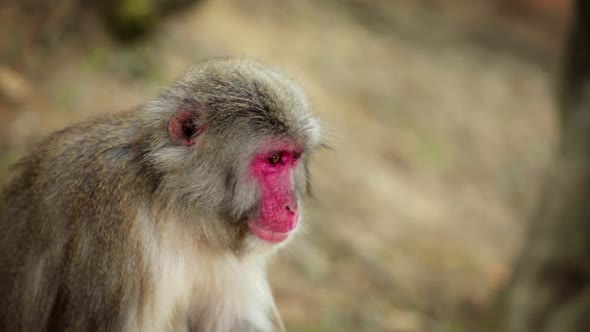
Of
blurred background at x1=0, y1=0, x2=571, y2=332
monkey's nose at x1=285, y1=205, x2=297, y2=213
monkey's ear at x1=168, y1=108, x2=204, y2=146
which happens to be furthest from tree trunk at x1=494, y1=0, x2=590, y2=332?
monkey's ear at x1=168, y1=108, x2=204, y2=146

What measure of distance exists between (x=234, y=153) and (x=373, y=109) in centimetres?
729

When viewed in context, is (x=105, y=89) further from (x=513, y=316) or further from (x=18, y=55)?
(x=513, y=316)

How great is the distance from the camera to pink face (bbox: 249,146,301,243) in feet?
12.8

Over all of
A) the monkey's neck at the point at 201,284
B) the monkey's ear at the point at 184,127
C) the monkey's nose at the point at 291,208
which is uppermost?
the monkey's ear at the point at 184,127

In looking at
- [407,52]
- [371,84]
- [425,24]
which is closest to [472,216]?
[371,84]

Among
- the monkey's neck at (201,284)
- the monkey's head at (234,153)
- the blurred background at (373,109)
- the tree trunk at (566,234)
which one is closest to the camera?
the monkey's head at (234,153)

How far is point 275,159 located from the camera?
3.94m

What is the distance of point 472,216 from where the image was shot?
10422 millimetres

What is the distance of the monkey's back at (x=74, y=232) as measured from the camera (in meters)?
3.96

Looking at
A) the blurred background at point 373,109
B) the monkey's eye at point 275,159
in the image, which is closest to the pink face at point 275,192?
the monkey's eye at point 275,159

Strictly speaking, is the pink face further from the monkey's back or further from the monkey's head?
the monkey's back

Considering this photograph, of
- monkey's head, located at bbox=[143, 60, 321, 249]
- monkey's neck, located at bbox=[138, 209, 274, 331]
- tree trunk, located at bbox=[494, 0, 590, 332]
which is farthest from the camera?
tree trunk, located at bbox=[494, 0, 590, 332]

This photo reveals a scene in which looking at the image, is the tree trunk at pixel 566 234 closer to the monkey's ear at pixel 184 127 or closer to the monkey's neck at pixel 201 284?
the monkey's neck at pixel 201 284

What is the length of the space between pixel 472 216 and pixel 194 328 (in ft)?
21.1
